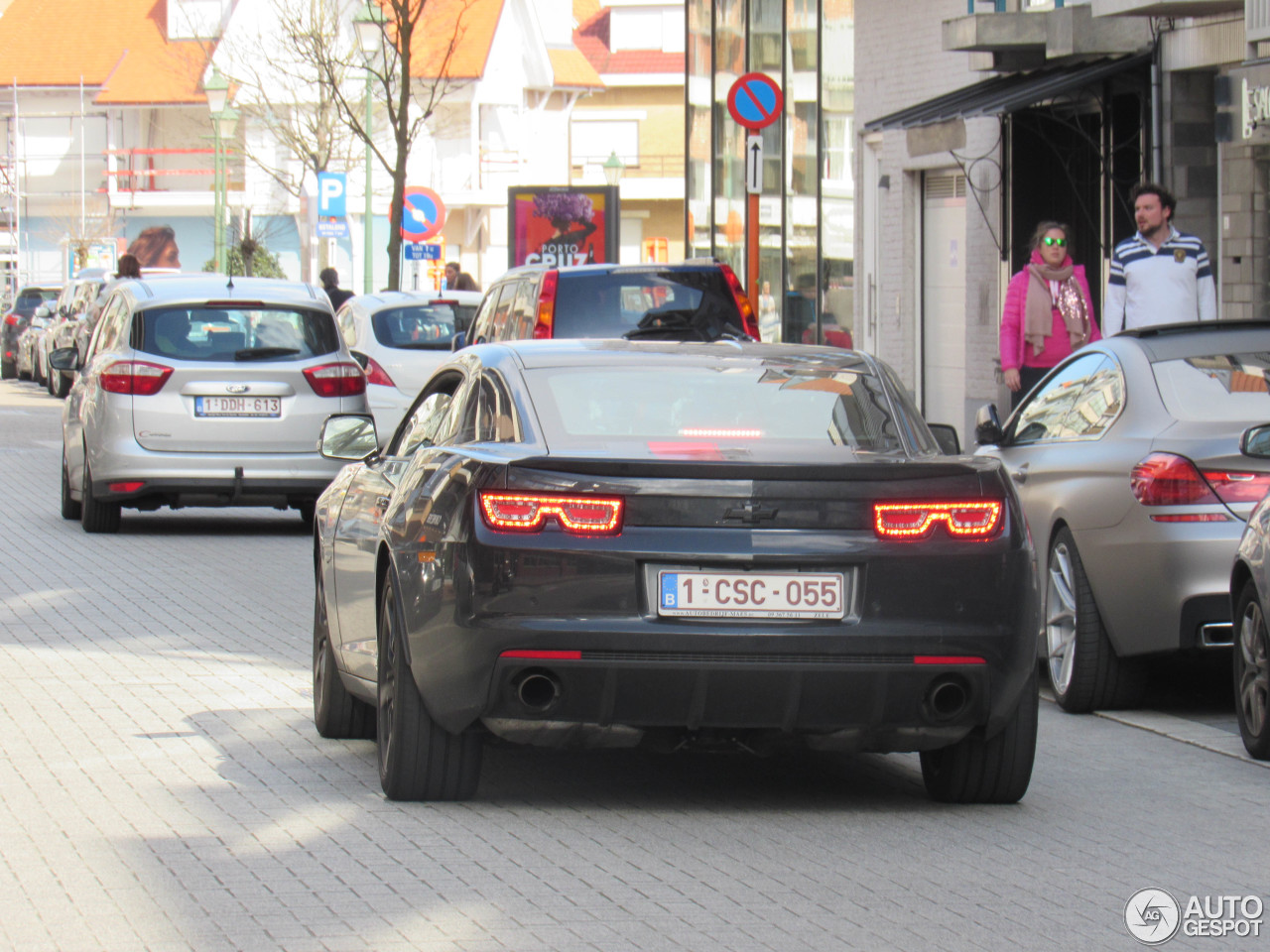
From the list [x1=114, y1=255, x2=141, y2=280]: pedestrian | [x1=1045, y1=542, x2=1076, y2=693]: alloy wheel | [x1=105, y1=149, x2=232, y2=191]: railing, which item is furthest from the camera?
[x1=105, y1=149, x2=232, y2=191]: railing

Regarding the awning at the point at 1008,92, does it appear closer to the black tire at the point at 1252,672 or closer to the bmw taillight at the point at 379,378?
the bmw taillight at the point at 379,378

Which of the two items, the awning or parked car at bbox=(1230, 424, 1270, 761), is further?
the awning

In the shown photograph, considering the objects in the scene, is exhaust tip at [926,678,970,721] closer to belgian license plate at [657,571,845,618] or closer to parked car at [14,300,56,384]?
belgian license plate at [657,571,845,618]

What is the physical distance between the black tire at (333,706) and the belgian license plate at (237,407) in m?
7.68

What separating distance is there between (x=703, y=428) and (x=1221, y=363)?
3119mm

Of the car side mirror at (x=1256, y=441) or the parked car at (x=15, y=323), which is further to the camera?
the parked car at (x=15, y=323)

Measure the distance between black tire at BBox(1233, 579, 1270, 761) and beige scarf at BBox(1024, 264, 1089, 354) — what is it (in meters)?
7.46

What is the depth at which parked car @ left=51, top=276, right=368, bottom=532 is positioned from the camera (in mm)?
15492

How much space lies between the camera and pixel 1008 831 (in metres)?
6.48

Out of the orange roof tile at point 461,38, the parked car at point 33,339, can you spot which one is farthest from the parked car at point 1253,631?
the orange roof tile at point 461,38

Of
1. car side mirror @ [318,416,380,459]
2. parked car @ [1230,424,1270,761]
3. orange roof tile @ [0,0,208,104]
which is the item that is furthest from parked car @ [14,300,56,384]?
parked car @ [1230,424,1270,761]

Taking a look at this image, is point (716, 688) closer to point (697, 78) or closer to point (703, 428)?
point (703, 428)

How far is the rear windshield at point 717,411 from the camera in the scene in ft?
21.2

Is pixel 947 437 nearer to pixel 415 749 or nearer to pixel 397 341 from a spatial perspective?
pixel 415 749
